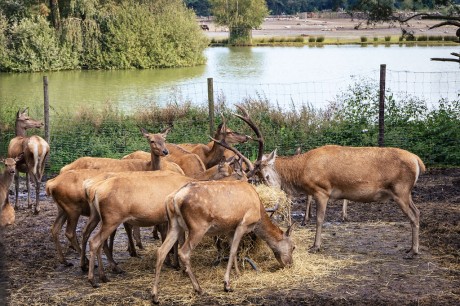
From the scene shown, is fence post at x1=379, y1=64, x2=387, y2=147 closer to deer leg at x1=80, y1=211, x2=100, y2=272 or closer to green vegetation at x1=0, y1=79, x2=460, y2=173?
green vegetation at x1=0, y1=79, x2=460, y2=173

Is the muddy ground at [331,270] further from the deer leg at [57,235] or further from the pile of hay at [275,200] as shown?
the pile of hay at [275,200]

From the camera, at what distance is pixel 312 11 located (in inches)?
3263

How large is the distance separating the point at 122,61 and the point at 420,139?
29.6m

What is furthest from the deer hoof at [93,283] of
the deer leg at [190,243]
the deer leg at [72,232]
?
the deer leg at [190,243]

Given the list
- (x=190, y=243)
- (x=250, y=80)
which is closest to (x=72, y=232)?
(x=190, y=243)

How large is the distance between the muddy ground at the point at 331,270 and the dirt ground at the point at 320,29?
2014 inches

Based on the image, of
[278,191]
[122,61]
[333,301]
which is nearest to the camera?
[333,301]

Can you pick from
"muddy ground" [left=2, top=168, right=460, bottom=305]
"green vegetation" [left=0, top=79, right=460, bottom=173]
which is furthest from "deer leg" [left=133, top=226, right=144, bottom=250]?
"green vegetation" [left=0, top=79, right=460, bottom=173]

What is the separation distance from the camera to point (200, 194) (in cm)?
604

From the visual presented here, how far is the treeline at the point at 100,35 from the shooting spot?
37375 mm

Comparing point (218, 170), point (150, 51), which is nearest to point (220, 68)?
point (150, 51)

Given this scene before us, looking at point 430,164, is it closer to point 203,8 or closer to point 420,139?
point 420,139

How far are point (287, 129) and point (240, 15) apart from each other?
48.6 meters

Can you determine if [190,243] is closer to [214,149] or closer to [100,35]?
[214,149]
